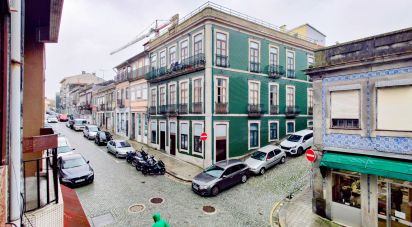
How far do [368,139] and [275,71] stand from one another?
1451 centimetres

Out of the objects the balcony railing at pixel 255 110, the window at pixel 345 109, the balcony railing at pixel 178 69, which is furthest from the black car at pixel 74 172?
the window at pixel 345 109

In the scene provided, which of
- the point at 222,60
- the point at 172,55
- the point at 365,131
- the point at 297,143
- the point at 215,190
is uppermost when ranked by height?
the point at 172,55

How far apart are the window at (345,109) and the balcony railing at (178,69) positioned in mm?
10718

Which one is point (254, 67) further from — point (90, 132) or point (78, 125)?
point (78, 125)

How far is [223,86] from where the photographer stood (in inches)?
766

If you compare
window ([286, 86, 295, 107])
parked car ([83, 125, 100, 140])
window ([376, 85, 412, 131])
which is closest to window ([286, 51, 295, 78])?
window ([286, 86, 295, 107])

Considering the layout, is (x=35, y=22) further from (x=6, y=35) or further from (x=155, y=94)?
(x=155, y=94)

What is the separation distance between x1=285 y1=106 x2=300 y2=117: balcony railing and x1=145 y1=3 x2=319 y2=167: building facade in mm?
108

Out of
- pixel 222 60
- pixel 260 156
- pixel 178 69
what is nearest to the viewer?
pixel 260 156

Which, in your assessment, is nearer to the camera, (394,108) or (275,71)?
(394,108)

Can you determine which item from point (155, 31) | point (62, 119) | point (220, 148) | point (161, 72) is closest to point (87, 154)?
point (161, 72)

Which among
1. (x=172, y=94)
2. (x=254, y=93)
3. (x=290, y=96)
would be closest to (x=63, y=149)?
(x=172, y=94)

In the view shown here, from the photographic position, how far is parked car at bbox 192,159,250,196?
13.2m

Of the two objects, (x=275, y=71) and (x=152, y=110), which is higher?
(x=275, y=71)
